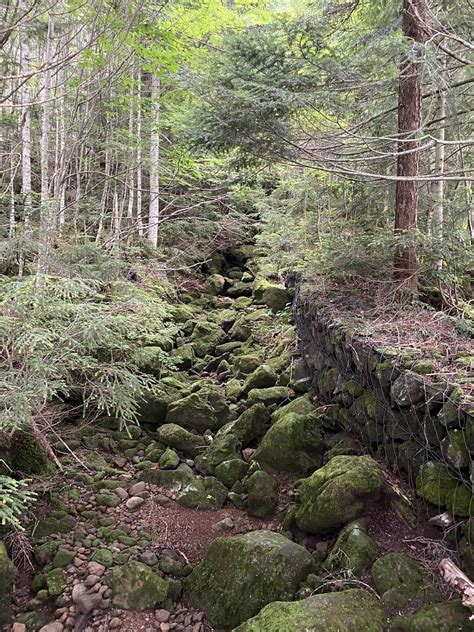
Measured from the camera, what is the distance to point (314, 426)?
17.4 ft

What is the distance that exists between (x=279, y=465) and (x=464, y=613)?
2856 millimetres

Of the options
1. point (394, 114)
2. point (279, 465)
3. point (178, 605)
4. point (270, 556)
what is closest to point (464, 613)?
point (270, 556)

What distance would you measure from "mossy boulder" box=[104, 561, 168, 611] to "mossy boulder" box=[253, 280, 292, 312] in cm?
736

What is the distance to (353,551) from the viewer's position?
3.34 metres

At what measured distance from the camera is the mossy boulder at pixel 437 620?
246 cm

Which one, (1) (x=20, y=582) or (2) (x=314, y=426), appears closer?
(1) (x=20, y=582)

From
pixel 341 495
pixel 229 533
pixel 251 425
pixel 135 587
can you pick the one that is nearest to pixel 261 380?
pixel 251 425

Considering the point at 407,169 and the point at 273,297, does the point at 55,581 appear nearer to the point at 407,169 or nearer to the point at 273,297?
the point at 407,169

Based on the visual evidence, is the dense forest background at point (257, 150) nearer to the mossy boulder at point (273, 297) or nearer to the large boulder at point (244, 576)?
the large boulder at point (244, 576)

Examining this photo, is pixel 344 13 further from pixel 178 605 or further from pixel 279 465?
pixel 178 605

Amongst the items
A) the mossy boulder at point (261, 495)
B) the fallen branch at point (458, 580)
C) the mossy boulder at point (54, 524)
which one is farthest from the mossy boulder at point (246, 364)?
the fallen branch at point (458, 580)

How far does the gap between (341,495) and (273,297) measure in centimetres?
725

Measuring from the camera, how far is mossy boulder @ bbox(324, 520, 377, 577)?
325 cm

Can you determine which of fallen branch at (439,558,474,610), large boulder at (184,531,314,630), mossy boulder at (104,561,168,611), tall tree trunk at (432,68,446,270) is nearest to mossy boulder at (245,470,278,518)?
large boulder at (184,531,314,630)
